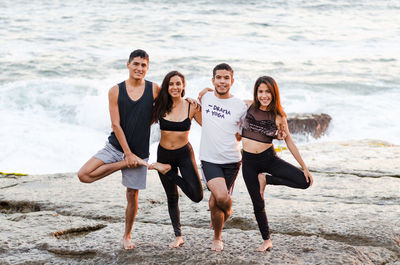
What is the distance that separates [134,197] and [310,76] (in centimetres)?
1511

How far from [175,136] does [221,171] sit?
0.50 metres

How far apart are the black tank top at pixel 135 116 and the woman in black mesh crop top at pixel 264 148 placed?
85cm

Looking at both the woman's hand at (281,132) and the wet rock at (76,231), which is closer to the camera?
the woman's hand at (281,132)

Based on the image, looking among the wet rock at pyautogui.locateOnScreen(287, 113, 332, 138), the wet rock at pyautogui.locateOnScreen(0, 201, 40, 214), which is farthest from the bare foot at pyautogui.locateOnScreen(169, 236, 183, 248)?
the wet rock at pyautogui.locateOnScreen(287, 113, 332, 138)

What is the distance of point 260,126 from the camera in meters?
4.29

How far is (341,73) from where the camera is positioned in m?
19.2

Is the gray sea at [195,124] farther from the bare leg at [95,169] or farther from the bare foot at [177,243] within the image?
the bare leg at [95,169]

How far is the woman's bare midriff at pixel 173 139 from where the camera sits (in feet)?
14.6

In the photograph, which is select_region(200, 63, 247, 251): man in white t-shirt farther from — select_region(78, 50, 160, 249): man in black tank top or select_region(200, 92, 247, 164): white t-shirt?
select_region(78, 50, 160, 249): man in black tank top

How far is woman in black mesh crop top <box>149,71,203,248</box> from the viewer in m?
4.39

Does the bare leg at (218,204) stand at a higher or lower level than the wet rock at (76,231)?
higher

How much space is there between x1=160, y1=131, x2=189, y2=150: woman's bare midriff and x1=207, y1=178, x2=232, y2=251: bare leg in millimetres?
436

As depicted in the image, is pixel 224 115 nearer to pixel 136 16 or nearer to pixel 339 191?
pixel 339 191

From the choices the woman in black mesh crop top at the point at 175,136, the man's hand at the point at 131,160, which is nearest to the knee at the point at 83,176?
the man's hand at the point at 131,160
